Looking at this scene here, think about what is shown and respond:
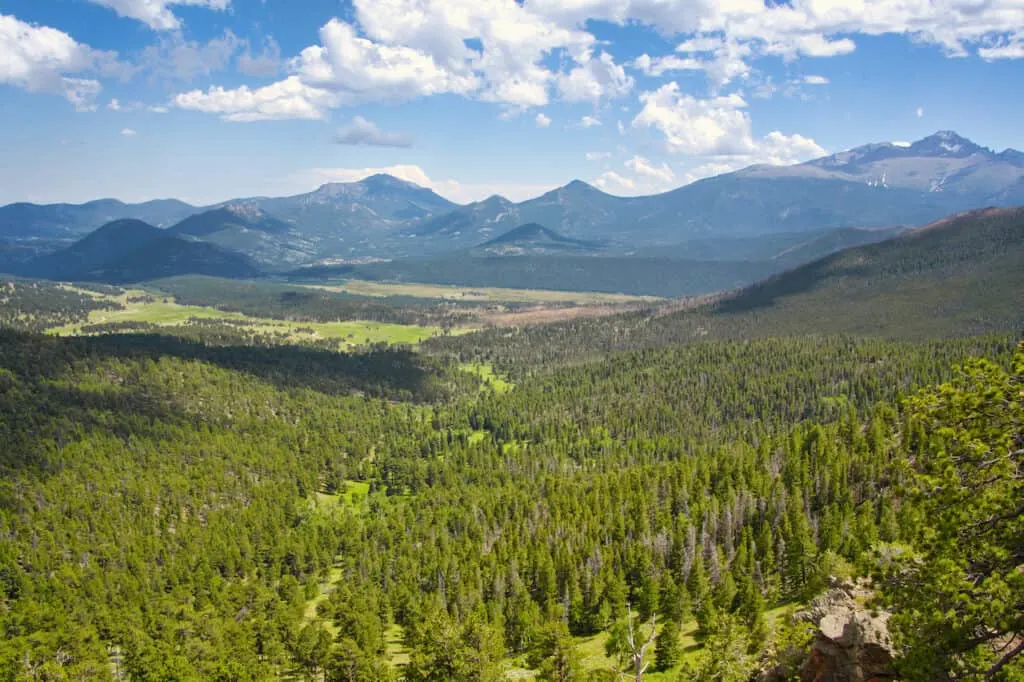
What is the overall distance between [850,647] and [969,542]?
1577 cm

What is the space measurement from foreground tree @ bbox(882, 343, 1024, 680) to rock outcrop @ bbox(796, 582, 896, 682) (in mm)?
8085

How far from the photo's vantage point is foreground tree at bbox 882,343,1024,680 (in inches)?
850

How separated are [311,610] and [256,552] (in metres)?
28.5

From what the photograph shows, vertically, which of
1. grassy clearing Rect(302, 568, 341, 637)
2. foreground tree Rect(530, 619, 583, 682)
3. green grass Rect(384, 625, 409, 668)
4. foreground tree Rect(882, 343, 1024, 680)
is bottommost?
grassy clearing Rect(302, 568, 341, 637)

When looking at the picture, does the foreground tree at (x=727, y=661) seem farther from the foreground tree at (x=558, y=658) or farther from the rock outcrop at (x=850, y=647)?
the foreground tree at (x=558, y=658)

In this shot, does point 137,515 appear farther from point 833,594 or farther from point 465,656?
point 833,594

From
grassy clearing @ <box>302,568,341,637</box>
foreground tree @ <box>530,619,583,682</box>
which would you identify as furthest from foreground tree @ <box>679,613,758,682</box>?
grassy clearing @ <box>302,568,341,637</box>

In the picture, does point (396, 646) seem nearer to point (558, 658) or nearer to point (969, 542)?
point (558, 658)

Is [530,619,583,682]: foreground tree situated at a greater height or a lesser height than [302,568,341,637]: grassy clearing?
greater

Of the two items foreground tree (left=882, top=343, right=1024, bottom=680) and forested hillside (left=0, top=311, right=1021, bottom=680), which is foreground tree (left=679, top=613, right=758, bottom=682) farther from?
foreground tree (left=882, top=343, right=1024, bottom=680)

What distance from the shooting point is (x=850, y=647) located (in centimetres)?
3544

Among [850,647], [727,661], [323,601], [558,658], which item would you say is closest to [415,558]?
[323,601]

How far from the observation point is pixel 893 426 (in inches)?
5448

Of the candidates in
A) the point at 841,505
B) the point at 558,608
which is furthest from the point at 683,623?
the point at 841,505
